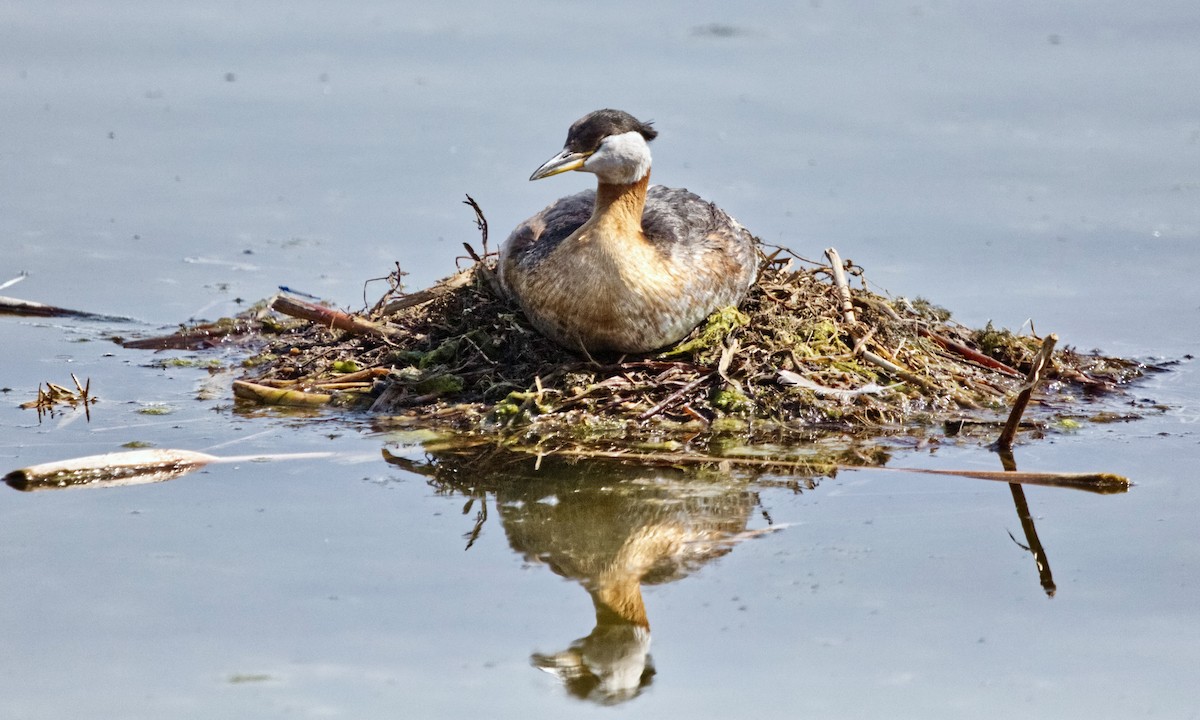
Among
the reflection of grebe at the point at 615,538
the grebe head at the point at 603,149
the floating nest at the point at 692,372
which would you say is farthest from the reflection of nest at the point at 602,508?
the grebe head at the point at 603,149

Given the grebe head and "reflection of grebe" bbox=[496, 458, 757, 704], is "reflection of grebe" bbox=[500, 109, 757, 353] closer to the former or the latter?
the grebe head

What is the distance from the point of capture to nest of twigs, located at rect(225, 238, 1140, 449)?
7691 mm

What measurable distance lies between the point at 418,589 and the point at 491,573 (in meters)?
0.31

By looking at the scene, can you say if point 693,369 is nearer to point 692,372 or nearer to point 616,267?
point 692,372

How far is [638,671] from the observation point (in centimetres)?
534

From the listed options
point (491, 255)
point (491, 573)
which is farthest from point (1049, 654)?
point (491, 255)

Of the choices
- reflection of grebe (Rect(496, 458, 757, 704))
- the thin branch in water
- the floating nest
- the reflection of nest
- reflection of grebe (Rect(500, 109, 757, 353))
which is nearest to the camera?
reflection of grebe (Rect(496, 458, 757, 704))

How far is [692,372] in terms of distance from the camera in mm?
7945

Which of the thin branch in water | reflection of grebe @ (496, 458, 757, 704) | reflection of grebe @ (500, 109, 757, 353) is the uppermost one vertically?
reflection of grebe @ (500, 109, 757, 353)

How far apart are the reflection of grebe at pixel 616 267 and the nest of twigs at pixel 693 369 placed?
0.17 m

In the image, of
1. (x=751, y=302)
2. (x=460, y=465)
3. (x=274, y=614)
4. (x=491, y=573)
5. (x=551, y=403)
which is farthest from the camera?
(x=751, y=302)

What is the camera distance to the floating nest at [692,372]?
765cm

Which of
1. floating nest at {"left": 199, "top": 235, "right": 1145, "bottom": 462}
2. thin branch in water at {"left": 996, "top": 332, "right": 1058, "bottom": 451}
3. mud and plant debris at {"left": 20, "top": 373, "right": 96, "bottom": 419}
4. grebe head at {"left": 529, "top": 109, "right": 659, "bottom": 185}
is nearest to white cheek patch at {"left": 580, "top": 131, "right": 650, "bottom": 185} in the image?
grebe head at {"left": 529, "top": 109, "right": 659, "bottom": 185}

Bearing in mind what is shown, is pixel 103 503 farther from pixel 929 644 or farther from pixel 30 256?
pixel 30 256
